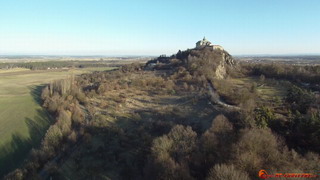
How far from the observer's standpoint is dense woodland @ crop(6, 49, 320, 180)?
13.0 m

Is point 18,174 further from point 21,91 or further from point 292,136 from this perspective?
point 21,91

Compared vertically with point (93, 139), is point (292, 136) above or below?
above

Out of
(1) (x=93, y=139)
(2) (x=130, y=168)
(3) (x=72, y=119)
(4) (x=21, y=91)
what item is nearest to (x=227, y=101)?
(2) (x=130, y=168)

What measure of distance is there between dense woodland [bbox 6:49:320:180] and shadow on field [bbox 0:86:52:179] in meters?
2.50

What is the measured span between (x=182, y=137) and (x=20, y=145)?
23.4 metres

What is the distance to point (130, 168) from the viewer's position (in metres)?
19.9

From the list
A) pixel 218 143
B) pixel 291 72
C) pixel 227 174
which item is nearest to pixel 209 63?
pixel 291 72

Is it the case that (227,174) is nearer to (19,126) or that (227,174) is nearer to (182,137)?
(182,137)

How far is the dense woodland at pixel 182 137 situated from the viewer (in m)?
13.0

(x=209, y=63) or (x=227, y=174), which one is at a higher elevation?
(x=209, y=63)

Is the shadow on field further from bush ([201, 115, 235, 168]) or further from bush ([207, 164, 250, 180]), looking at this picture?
bush ([207, 164, 250, 180])

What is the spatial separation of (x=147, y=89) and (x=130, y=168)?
2872 centimetres

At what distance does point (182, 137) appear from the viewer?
1980 cm

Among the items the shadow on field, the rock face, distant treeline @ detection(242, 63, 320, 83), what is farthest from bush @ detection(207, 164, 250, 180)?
distant treeline @ detection(242, 63, 320, 83)
